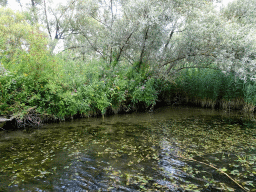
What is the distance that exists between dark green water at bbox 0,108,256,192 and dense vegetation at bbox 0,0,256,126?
231 centimetres

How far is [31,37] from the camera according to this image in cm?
962

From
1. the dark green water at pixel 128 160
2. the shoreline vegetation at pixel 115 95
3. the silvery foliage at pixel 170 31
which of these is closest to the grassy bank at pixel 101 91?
the shoreline vegetation at pixel 115 95

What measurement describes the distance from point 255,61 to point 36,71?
12516mm

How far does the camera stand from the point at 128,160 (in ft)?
18.0

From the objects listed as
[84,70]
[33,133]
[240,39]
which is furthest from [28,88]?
[240,39]

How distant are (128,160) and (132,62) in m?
11.6

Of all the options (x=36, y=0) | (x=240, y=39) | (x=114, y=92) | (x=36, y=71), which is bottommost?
(x=114, y=92)

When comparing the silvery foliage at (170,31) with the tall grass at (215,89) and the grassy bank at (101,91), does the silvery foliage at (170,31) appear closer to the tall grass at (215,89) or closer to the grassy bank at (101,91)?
the grassy bank at (101,91)

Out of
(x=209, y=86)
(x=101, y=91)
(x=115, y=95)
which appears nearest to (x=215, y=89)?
(x=209, y=86)

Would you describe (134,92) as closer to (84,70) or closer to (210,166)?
(84,70)

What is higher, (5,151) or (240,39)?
(240,39)

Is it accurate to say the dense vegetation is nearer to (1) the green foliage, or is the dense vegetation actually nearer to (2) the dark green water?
(1) the green foliage

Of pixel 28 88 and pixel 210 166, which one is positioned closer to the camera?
pixel 210 166

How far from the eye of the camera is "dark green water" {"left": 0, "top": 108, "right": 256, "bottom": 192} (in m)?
4.18
